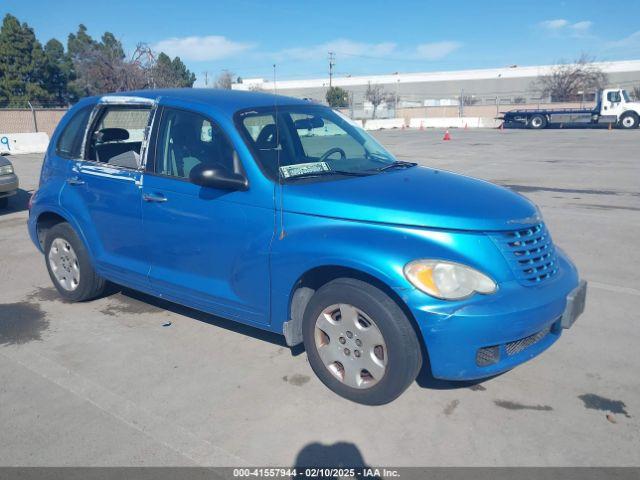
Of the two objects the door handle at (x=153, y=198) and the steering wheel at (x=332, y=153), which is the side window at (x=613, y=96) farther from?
the door handle at (x=153, y=198)

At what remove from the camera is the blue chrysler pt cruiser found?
3131 millimetres

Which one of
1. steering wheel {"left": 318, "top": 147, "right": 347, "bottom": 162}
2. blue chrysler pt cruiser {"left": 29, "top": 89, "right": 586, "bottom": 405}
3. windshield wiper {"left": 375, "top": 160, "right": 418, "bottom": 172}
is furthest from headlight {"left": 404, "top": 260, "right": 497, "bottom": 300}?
steering wheel {"left": 318, "top": 147, "right": 347, "bottom": 162}

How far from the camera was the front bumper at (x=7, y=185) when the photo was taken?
9.35m

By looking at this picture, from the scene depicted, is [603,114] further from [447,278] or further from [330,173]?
[447,278]

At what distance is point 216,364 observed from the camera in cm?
402

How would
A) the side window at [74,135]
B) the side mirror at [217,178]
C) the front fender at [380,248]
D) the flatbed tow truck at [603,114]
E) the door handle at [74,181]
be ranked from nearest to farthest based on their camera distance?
the front fender at [380,248]
the side mirror at [217,178]
the door handle at [74,181]
the side window at [74,135]
the flatbed tow truck at [603,114]

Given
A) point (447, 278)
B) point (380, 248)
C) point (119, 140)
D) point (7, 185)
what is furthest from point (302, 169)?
point (7, 185)

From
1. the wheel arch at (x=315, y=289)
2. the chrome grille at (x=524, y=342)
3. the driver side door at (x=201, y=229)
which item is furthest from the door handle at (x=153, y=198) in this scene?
the chrome grille at (x=524, y=342)

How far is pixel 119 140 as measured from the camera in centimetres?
539

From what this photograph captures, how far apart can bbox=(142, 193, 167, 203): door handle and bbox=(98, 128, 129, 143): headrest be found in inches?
48.2

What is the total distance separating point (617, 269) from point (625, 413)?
3.13m

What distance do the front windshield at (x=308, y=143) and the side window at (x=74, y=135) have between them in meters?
1.85

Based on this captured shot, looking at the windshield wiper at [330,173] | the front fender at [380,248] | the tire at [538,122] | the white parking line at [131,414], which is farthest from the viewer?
the tire at [538,122]

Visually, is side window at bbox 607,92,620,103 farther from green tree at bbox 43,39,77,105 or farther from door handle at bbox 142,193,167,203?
green tree at bbox 43,39,77,105
